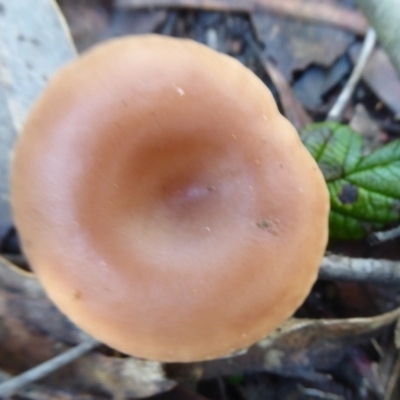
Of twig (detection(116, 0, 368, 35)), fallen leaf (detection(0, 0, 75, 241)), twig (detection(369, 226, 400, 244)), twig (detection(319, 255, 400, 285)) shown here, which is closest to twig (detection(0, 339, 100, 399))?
fallen leaf (detection(0, 0, 75, 241))

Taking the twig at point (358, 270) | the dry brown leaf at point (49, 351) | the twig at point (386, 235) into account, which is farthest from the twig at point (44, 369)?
the twig at point (386, 235)

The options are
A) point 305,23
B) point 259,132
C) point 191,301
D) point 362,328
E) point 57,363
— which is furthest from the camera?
point 305,23

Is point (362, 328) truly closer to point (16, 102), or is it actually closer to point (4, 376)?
point (4, 376)

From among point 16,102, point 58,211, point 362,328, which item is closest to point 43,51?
point 16,102

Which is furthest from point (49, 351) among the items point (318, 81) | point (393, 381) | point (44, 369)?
point (318, 81)

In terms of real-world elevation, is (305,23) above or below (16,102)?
above

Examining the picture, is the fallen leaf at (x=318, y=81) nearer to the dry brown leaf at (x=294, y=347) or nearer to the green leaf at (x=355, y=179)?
the green leaf at (x=355, y=179)

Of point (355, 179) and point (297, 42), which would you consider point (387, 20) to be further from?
point (297, 42)
